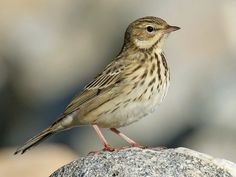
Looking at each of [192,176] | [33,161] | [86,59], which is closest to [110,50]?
[86,59]

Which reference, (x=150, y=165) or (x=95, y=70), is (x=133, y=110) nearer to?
(x=150, y=165)

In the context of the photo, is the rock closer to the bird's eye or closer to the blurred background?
the bird's eye

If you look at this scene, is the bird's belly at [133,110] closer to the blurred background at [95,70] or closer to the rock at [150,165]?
the rock at [150,165]

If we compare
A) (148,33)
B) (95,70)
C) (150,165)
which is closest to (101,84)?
(148,33)

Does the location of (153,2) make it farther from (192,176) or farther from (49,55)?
(192,176)

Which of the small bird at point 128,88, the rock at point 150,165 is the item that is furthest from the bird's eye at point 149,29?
the rock at point 150,165

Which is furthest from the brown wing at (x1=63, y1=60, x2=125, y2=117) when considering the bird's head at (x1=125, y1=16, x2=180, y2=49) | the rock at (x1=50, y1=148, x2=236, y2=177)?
the rock at (x1=50, y1=148, x2=236, y2=177)

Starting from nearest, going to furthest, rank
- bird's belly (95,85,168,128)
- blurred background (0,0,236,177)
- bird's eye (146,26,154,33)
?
1. bird's belly (95,85,168,128)
2. bird's eye (146,26,154,33)
3. blurred background (0,0,236,177)
